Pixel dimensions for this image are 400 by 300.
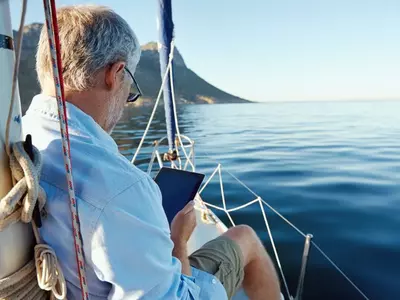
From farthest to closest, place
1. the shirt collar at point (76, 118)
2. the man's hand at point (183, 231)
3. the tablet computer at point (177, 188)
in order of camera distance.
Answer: the tablet computer at point (177, 188) < the man's hand at point (183, 231) < the shirt collar at point (76, 118)

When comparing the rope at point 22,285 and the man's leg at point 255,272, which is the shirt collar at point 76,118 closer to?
the rope at point 22,285

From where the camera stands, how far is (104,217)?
0.65 meters

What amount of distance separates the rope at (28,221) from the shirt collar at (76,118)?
125 mm

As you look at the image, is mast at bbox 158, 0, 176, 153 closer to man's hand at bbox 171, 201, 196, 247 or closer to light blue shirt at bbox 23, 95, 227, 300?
man's hand at bbox 171, 201, 196, 247

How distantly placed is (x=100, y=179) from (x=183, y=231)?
50 cm

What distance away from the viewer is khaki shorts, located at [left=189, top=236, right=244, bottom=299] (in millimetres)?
1271

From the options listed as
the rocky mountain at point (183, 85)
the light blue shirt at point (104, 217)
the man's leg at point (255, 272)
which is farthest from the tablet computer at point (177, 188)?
the rocky mountain at point (183, 85)

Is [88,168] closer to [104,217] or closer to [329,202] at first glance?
[104,217]

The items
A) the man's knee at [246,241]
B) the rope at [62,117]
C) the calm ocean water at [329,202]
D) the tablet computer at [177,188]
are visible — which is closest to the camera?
the rope at [62,117]

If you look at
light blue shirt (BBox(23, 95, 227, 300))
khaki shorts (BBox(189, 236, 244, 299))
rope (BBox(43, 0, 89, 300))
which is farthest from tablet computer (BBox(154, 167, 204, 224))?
rope (BBox(43, 0, 89, 300))

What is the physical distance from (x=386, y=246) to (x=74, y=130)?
96.3 inches

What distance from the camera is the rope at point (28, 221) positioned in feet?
1.86

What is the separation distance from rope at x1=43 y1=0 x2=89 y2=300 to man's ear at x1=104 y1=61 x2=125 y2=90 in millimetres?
210

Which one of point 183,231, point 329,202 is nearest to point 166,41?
point 183,231
